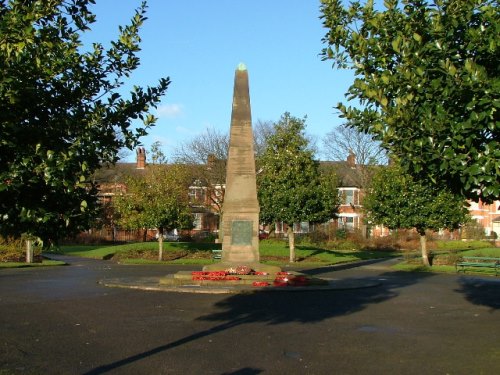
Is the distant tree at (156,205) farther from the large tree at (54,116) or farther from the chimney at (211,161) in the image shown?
the large tree at (54,116)

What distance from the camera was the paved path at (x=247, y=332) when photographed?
9219 millimetres

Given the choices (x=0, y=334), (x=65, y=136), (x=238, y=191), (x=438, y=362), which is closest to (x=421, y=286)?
(x=238, y=191)

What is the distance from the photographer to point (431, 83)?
7.29 meters

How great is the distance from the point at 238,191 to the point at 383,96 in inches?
608

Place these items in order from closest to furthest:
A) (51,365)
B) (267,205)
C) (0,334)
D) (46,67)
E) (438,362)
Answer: (46,67), (51,365), (438,362), (0,334), (267,205)

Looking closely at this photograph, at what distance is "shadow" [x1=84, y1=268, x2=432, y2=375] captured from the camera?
35.8ft

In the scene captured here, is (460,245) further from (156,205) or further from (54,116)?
(54,116)

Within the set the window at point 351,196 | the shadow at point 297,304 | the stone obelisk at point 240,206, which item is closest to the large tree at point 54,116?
the shadow at point 297,304

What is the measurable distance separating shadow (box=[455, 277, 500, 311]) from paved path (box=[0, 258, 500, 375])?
0.31 feet

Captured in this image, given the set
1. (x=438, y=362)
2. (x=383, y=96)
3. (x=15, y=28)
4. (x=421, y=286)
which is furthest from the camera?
(x=421, y=286)

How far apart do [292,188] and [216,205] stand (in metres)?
33.5

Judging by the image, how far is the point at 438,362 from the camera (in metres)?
9.59

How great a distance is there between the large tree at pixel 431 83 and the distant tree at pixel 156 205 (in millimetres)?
29188

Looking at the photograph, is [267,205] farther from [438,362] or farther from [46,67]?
[46,67]
